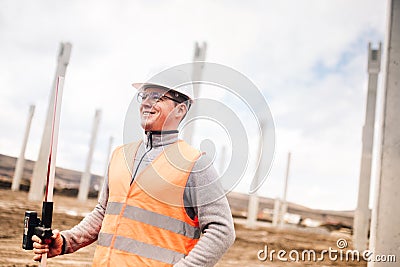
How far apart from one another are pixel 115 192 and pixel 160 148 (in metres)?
0.22

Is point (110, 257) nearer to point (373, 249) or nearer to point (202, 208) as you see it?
point (202, 208)

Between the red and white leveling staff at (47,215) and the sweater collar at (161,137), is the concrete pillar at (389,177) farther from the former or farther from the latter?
the red and white leveling staff at (47,215)

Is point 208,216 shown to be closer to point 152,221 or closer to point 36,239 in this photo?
point 152,221

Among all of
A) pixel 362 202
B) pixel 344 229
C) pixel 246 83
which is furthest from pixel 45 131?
pixel 344 229

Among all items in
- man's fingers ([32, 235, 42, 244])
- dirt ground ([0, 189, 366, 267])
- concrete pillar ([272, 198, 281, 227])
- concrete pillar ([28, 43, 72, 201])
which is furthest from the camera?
concrete pillar ([272, 198, 281, 227])

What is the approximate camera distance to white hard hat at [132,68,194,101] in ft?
5.62

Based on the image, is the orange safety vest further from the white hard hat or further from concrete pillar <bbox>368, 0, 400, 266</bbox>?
concrete pillar <bbox>368, 0, 400, 266</bbox>

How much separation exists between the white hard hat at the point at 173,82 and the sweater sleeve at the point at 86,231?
0.43 m

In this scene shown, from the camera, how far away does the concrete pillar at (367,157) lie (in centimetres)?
827

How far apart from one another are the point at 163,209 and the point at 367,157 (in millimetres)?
7579

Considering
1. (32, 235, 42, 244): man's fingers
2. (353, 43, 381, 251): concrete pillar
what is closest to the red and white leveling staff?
(32, 235, 42, 244): man's fingers

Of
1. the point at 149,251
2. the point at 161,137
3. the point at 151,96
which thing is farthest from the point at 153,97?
the point at 149,251

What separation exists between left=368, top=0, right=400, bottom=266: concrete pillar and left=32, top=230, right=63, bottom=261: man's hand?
2.44 m

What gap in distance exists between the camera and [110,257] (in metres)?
1.54
